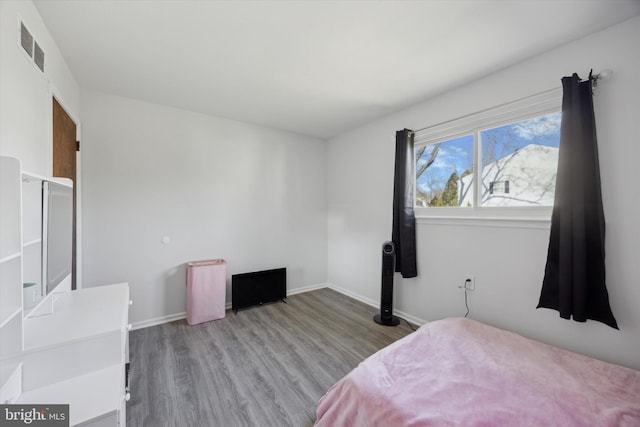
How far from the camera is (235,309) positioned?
3.12m

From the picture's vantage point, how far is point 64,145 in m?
2.02

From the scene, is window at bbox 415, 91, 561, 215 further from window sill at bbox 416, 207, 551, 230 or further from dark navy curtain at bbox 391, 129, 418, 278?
dark navy curtain at bbox 391, 129, 418, 278

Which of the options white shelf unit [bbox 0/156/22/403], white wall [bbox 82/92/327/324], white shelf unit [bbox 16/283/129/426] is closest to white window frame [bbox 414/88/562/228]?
white wall [bbox 82/92/327/324]

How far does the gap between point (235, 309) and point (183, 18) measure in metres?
2.95

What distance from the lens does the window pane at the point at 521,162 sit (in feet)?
6.37

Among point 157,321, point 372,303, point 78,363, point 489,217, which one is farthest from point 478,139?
point 157,321

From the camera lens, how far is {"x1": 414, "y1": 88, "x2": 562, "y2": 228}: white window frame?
1.92 metres

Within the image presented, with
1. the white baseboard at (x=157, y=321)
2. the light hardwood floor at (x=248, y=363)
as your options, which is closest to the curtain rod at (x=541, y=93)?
the light hardwood floor at (x=248, y=363)

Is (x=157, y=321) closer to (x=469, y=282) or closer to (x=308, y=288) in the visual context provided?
(x=308, y=288)

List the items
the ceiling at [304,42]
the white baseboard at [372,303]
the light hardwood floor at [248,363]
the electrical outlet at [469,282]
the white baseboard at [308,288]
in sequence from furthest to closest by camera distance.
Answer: the white baseboard at [308,288] → the white baseboard at [372,303] → the electrical outlet at [469,282] → the light hardwood floor at [248,363] → the ceiling at [304,42]

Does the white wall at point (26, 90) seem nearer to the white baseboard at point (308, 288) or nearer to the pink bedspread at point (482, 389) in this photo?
the pink bedspread at point (482, 389)

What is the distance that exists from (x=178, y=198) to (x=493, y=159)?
3431 mm

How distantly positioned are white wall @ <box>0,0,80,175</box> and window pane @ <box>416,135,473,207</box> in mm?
3223

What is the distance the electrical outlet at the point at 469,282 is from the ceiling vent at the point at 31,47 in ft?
11.8
